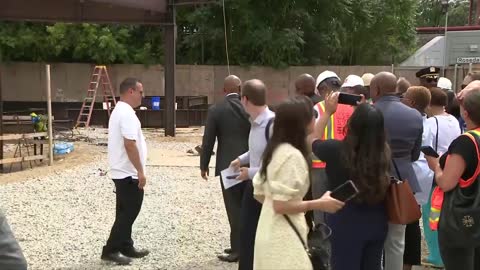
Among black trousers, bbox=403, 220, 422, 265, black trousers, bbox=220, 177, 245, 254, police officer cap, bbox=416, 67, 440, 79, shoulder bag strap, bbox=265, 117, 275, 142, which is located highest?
police officer cap, bbox=416, 67, 440, 79

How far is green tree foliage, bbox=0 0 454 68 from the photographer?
25.2 metres

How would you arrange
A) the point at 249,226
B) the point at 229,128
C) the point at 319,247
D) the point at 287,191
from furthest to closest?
1. the point at 229,128
2. the point at 249,226
3. the point at 319,247
4. the point at 287,191

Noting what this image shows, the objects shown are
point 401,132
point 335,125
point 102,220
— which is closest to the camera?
point 401,132

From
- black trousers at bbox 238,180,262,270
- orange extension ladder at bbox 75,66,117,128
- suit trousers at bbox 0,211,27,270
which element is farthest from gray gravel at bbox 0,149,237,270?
orange extension ladder at bbox 75,66,117,128

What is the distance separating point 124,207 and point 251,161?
5.51 ft

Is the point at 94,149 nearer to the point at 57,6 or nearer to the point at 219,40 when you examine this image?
the point at 57,6

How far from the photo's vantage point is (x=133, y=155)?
5383 mm

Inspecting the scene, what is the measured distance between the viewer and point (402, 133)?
169 inches

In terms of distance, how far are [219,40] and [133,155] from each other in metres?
22.3

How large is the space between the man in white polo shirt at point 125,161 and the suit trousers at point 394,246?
7.94 ft

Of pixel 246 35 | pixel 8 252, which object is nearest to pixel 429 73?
pixel 8 252

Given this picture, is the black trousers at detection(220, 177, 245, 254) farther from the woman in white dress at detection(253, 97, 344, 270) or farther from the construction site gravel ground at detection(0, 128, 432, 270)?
the woman in white dress at detection(253, 97, 344, 270)

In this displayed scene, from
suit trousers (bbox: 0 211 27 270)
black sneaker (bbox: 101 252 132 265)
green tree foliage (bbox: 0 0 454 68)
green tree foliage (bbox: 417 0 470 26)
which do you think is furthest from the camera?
green tree foliage (bbox: 417 0 470 26)

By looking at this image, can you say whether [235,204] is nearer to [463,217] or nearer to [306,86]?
[306,86]
